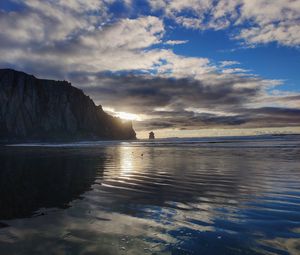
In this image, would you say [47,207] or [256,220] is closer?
[256,220]

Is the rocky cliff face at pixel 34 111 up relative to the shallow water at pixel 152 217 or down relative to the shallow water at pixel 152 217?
up

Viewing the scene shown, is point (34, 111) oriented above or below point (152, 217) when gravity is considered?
above

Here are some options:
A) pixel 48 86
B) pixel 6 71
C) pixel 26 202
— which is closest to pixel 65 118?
pixel 48 86

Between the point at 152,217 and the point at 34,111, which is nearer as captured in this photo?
the point at 152,217

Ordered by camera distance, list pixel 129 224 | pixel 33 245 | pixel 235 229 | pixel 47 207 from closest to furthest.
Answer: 1. pixel 33 245
2. pixel 235 229
3. pixel 129 224
4. pixel 47 207

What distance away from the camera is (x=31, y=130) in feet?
577

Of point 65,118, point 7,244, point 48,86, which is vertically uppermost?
point 48,86

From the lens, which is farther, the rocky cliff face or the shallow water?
the rocky cliff face

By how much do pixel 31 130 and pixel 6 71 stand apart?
129 feet

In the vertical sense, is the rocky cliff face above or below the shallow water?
above

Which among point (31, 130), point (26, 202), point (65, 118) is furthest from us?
point (65, 118)

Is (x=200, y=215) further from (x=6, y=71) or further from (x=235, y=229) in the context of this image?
(x=6, y=71)

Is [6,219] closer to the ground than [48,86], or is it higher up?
closer to the ground

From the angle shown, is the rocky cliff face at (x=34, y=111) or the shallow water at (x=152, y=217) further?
the rocky cliff face at (x=34, y=111)
